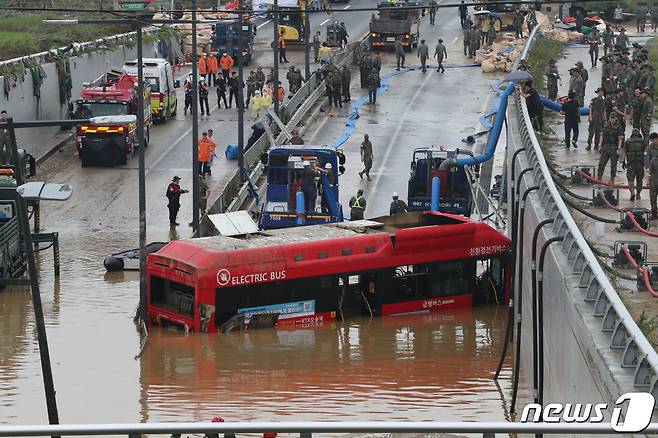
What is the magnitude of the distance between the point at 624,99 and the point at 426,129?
16.6m

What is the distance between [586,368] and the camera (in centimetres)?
1703

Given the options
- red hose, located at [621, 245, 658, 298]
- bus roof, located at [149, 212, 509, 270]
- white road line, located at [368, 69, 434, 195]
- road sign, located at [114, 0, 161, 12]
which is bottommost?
white road line, located at [368, 69, 434, 195]

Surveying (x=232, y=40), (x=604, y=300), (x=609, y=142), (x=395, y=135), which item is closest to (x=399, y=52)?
(x=232, y=40)

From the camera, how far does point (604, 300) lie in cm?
1786

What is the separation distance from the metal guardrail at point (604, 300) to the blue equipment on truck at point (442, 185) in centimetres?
1091

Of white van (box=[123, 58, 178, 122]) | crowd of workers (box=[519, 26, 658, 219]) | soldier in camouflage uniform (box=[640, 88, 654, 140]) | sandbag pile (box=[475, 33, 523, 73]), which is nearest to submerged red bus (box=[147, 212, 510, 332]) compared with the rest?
crowd of workers (box=[519, 26, 658, 219])

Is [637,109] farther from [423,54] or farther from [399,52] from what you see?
[399,52]

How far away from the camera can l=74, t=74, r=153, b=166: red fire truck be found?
47094mm

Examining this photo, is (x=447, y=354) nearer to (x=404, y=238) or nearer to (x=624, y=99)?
(x=404, y=238)

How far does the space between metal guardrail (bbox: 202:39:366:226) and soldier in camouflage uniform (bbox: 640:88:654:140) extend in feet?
38.3

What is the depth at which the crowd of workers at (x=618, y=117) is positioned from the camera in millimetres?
27547

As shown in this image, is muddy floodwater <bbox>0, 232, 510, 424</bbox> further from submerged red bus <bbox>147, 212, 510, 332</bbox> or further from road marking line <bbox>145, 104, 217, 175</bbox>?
road marking line <bbox>145, 104, 217, 175</bbox>

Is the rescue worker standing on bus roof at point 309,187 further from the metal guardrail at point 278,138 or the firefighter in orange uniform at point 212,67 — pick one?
the firefighter in orange uniform at point 212,67

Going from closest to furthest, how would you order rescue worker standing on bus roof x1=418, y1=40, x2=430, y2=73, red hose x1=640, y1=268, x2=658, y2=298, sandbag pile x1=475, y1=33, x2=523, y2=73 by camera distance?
red hose x1=640, y1=268, x2=658, y2=298 → rescue worker standing on bus roof x1=418, y1=40, x2=430, y2=73 → sandbag pile x1=475, y1=33, x2=523, y2=73
